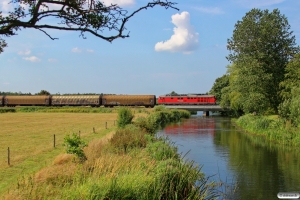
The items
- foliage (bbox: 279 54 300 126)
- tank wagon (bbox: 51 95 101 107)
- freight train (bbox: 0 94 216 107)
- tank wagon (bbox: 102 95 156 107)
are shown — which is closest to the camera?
foliage (bbox: 279 54 300 126)

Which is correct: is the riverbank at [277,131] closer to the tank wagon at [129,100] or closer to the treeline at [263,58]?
the treeline at [263,58]

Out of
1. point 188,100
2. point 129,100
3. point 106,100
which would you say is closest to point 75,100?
point 106,100

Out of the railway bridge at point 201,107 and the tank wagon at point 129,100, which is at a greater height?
the tank wagon at point 129,100

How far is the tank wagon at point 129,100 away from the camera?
80625 mm

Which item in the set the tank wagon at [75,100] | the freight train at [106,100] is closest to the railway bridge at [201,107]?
the freight train at [106,100]

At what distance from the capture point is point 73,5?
4469 millimetres

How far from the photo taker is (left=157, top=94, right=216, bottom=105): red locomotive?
271ft

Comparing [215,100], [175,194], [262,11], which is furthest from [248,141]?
[215,100]

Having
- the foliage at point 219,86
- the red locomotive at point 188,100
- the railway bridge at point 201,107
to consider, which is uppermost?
the foliage at point 219,86

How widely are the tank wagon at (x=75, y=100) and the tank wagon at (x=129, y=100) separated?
221 cm

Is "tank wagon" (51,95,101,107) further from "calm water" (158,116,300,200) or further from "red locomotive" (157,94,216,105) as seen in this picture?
"calm water" (158,116,300,200)

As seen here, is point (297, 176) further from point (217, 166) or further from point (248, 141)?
point (248, 141)

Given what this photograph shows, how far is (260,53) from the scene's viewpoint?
40.8 m

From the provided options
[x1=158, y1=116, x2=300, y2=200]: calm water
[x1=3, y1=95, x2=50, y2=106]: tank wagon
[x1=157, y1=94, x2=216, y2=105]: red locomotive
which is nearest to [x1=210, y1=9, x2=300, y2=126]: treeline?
[x1=158, y1=116, x2=300, y2=200]: calm water
